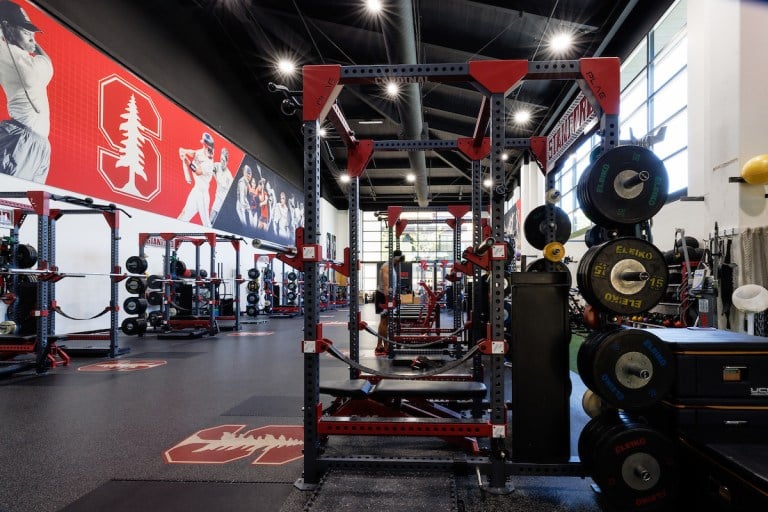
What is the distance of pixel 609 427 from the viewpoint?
1.76m

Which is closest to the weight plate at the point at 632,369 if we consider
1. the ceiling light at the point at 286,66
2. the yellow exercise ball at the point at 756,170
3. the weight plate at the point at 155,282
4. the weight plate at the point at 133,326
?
the yellow exercise ball at the point at 756,170

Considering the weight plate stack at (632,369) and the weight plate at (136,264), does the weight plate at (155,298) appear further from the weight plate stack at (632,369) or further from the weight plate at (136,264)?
the weight plate stack at (632,369)

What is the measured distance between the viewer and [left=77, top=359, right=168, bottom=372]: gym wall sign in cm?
456

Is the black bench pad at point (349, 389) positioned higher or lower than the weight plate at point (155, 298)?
lower

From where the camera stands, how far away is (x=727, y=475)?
1.47 meters

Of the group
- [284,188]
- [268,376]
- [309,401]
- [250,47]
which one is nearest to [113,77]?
[250,47]

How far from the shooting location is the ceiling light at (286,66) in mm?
9185

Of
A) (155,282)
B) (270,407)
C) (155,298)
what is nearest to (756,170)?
(270,407)

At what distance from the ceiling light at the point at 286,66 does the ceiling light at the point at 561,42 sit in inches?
214

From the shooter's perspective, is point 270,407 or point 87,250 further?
point 87,250

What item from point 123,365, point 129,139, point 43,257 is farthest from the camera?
point 129,139

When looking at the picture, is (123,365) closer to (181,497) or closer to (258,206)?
(181,497)

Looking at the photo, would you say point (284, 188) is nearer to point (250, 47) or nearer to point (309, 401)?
point (250, 47)

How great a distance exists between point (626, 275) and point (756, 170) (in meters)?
3.51
